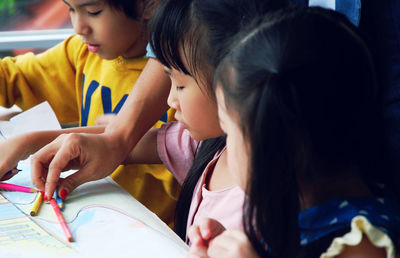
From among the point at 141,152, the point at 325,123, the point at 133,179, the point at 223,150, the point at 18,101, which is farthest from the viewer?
the point at 18,101

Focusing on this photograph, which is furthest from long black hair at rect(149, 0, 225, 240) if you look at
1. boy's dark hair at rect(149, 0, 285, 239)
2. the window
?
the window

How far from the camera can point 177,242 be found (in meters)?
0.68

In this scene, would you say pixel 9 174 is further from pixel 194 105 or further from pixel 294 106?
pixel 294 106

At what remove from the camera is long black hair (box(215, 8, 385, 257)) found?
510 mm

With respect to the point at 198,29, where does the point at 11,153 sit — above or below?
below

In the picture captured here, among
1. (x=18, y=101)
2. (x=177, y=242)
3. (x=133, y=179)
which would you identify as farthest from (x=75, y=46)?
(x=177, y=242)

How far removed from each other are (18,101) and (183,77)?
731mm

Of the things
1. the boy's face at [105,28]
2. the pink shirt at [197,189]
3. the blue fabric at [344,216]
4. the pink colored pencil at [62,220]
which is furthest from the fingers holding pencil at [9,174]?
the blue fabric at [344,216]

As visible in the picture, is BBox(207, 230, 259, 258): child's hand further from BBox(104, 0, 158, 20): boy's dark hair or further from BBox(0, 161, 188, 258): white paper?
BBox(104, 0, 158, 20): boy's dark hair

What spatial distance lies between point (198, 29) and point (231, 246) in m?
0.32

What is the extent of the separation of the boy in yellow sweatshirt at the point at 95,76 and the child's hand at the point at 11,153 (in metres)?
0.01

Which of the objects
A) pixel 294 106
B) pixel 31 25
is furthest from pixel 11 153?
pixel 31 25

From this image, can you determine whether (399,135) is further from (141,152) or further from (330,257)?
(141,152)

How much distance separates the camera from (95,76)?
1.28 meters
